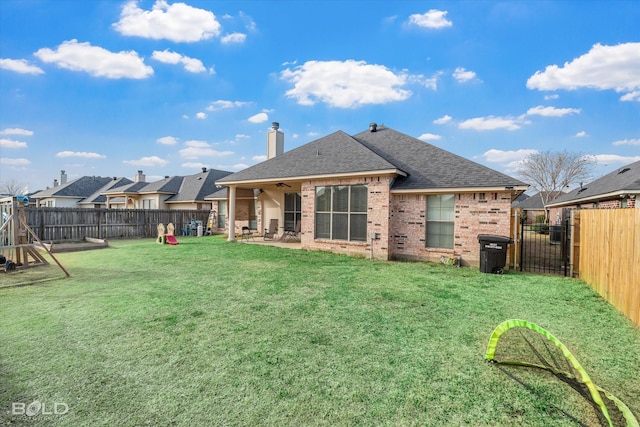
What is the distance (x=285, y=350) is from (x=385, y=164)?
7.96 meters

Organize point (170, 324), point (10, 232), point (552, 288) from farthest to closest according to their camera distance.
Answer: point (10, 232) < point (552, 288) < point (170, 324)

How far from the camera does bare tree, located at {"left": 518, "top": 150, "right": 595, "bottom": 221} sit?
3859 cm

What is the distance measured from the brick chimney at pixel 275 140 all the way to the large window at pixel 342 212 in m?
6.55

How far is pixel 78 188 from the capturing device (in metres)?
32.5

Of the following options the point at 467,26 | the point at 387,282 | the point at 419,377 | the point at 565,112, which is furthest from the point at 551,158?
the point at 419,377

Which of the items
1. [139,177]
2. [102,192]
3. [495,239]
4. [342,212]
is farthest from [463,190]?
[102,192]

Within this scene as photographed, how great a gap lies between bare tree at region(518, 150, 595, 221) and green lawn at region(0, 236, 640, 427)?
42.8 m

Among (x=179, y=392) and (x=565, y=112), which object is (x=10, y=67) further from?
(x=565, y=112)

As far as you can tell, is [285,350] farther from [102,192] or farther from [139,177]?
[102,192]

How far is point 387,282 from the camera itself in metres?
6.95

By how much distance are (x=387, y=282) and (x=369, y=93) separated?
612 inches

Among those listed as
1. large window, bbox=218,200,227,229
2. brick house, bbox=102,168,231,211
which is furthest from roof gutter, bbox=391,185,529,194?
brick house, bbox=102,168,231,211

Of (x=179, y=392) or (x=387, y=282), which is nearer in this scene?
(x=179, y=392)

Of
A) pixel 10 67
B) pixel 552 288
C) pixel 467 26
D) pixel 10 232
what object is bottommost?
pixel 552 288
